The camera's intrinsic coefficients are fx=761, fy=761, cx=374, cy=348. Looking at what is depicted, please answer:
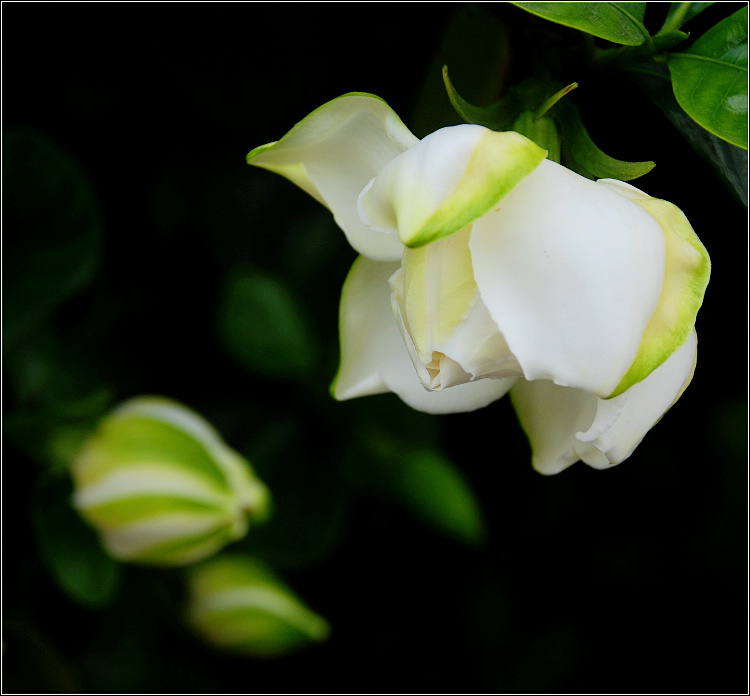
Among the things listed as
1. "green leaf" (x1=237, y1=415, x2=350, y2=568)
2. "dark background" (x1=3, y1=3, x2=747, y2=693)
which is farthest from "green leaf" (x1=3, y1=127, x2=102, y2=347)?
"green leaf" (x1=237, y1=415, x2=350, y2=568)

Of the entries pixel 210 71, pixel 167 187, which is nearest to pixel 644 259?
pixel 210 71

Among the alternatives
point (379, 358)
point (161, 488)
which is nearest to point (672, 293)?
point (379, 358)

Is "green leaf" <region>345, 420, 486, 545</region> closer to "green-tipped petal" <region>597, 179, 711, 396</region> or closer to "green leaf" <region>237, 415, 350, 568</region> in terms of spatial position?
"green leaf" <region>237, 415, 350, 568</region>

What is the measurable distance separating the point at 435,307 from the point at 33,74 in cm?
57

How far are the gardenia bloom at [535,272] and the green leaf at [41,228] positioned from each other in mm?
360

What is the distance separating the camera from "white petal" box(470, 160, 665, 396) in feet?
0.91

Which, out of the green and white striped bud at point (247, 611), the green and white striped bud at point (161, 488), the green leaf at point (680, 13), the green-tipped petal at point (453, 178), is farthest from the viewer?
the green and white striped bud at point (247, 611)

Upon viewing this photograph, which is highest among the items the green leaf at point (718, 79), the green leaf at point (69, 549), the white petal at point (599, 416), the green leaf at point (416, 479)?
the green leaf at point (718, 79)

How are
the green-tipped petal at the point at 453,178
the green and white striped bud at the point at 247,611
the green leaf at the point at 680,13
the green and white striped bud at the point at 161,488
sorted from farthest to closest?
the green and white striped bud at the point at 247,611 → the green and white striped bud at the point at 161,488 → the green leaf at the point at 680,13 → the green-tipped petal at the point at 453,178

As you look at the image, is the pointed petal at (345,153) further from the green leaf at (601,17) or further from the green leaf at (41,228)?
the green leaf at (41,228)

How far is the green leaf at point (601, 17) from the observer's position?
1.13 feet

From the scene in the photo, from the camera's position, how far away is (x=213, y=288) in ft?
2.68

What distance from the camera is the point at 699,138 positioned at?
37 centimetres

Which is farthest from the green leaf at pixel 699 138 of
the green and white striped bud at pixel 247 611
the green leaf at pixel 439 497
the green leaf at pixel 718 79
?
the green and white striped bud at pixel 247 611
